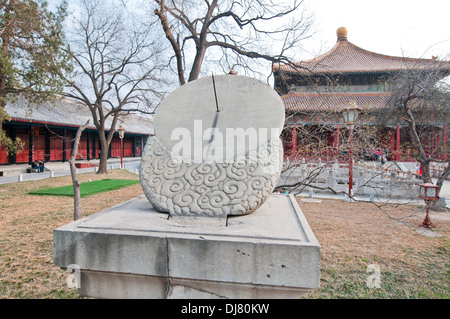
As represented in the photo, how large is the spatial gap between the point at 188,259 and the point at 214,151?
1005mm

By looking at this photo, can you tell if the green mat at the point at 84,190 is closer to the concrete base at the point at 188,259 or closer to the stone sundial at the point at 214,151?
the stone sundial at the point at 214,151

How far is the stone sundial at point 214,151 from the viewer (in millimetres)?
1976

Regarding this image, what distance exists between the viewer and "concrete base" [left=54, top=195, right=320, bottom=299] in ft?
4.76

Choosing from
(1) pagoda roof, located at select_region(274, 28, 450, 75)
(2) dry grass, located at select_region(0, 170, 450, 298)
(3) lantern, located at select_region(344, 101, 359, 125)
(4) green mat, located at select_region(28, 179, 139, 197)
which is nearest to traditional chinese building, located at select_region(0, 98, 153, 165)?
(4) green mat, located at select_region(28, 179, 139, 197)

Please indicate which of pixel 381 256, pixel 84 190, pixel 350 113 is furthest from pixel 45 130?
pixel 381 256

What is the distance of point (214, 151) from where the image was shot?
2.32 meters

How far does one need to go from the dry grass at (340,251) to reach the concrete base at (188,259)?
1098mm

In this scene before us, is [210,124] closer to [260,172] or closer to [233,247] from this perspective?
[260,172]

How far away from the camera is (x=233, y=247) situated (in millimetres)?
1480

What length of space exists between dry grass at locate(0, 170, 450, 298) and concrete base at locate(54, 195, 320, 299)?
1.10 m

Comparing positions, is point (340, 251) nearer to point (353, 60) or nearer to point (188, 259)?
point (188, 259)

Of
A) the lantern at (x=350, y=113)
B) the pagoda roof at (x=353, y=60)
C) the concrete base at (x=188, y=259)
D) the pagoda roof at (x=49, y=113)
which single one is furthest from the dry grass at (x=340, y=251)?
the pagoda roof at (x=353, y=60)

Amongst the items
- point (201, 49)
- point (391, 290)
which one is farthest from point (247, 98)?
point (201, 49)

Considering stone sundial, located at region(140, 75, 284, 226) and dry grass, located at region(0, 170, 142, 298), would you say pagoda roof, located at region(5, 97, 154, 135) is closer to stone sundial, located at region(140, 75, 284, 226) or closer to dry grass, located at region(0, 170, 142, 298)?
dry grass, located at region(0, 170, 142, 298)
